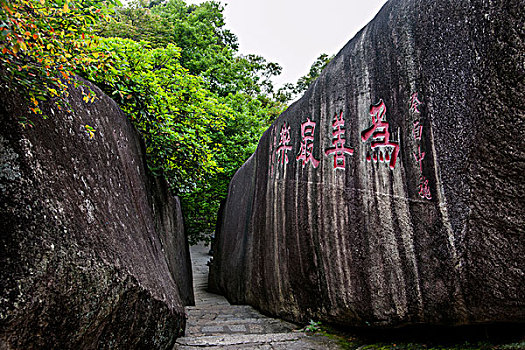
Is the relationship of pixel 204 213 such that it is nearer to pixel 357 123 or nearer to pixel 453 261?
pixel 357 123

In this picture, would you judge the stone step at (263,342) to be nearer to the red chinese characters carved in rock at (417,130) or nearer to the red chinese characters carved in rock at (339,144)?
the red chinese characters carved in rock at (339,144)

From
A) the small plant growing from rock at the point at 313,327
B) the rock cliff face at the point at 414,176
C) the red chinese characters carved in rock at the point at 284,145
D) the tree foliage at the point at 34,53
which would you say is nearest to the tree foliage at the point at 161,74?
the tree foliage at the point at 34,53

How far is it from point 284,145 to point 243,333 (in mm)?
2748

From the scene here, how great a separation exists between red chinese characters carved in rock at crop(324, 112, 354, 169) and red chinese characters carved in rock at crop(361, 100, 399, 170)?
34 centimetres

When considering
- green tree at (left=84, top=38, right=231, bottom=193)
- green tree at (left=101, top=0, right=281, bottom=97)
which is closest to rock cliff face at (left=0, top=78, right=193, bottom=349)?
green tree at (left=84, top=38, right=231, bottom=193)

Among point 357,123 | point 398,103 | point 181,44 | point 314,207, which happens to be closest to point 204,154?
point 314,207

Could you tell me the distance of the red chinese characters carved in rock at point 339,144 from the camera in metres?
3.45

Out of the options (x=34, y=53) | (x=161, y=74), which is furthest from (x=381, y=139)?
(x=161, y=74)

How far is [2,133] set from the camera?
1.68m

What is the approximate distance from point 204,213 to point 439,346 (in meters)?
9.22

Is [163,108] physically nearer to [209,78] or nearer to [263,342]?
[263,342]

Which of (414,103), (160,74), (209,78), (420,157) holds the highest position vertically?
(209,78)

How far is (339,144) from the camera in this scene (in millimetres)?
3525

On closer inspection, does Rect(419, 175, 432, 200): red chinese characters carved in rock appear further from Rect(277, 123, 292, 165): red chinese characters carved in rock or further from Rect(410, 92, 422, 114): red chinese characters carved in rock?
Rect(277, 123, 292, 165): red chinese characters carved in rock
